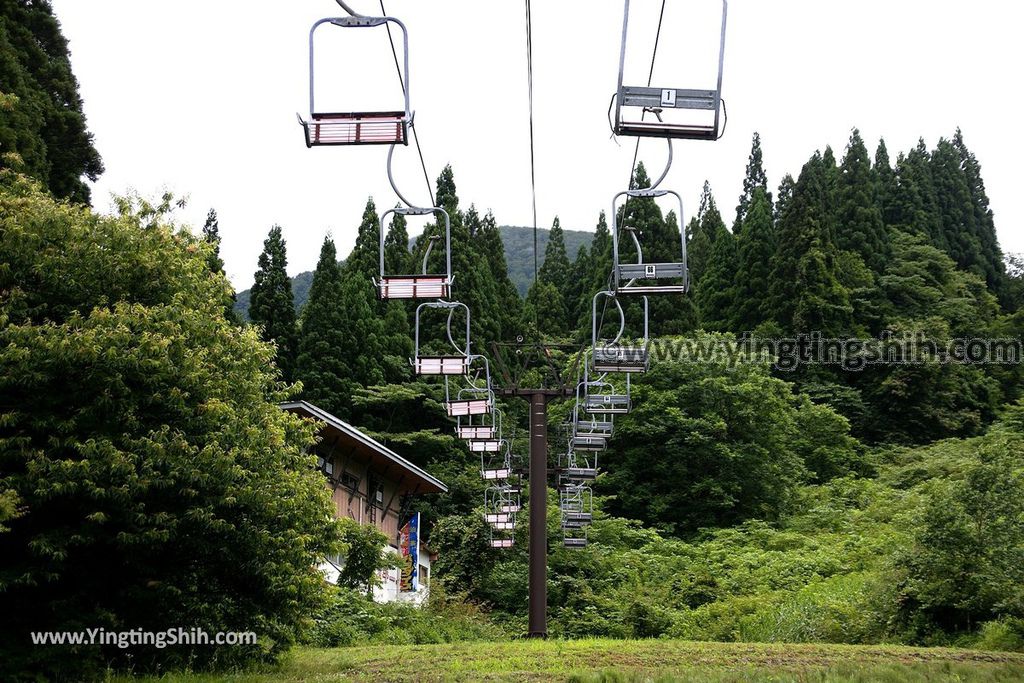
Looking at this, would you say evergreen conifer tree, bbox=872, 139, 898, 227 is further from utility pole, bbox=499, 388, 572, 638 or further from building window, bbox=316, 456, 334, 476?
utility pole, bbox=499, 388, 572, 638

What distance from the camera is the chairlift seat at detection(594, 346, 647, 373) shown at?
16.1m

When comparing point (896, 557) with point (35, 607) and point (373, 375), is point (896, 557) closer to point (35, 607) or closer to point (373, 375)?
point (35, 607)

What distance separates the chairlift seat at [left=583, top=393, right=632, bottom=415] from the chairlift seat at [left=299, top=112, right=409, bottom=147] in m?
12.6

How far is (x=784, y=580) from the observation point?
29578 millimetres

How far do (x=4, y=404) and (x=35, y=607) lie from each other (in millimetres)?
2424

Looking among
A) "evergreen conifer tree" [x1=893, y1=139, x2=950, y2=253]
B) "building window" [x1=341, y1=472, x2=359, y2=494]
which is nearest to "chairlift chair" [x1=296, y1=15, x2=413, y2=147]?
"building window" [x1=341, y1=472, x2=359, y2=494]

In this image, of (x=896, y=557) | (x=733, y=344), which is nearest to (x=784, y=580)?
(x=896, y=557)

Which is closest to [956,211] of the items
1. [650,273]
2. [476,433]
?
[476,433]

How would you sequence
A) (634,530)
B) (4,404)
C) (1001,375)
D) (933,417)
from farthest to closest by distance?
(1001,375) → (933,417) → (634,530) → (4,404)

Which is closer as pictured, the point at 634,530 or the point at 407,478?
the point at 407,478

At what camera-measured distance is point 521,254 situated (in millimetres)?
146375

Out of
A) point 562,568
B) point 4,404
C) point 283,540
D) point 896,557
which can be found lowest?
point 562,568
